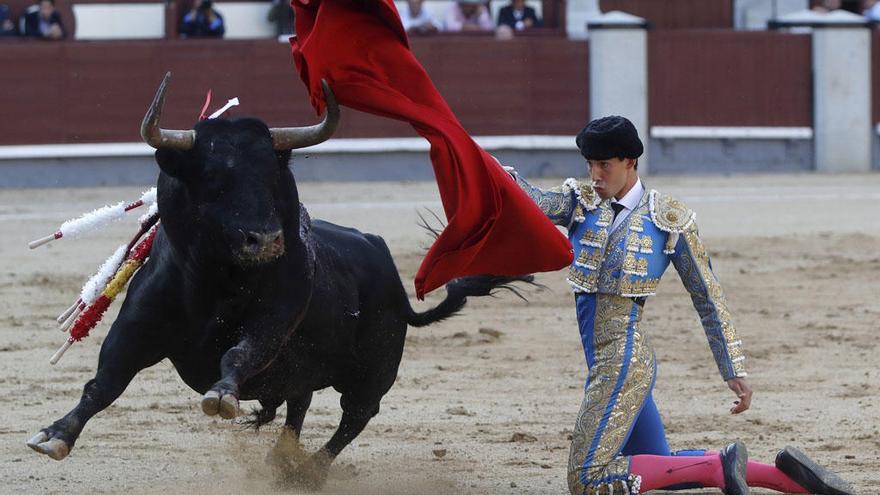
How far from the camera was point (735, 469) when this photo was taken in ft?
11.7

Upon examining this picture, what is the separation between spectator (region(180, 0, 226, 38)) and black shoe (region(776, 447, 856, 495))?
8.44 metres


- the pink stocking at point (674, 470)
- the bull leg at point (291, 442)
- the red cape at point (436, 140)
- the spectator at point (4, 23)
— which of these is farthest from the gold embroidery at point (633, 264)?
the spectator at point (4, 23)

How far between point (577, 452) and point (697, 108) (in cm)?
912

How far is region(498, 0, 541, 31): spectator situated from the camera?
12.2 metres

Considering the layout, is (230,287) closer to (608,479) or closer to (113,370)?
(113,370)

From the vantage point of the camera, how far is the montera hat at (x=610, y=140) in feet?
11.4

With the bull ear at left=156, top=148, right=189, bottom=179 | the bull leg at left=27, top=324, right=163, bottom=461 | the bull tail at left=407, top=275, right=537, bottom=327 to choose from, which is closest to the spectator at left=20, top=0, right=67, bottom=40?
the bull tail at left=407, top=275, right=537, bottom=327

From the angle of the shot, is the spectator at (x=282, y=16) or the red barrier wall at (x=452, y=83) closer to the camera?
the red barrier wall at (x=452, y=83)

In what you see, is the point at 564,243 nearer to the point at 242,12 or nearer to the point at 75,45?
the point at 75,45

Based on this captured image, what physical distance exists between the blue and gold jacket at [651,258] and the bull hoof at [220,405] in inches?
32.0

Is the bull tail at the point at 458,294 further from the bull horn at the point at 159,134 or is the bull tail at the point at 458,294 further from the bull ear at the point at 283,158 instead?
the bull horn at the point at 159,134

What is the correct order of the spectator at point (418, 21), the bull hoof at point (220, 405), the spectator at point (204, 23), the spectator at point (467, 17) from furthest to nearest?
the spectator at point (467, 17)
the spectator at point (418, 21)
the spectator at point (204, 23)
the bull hoof at point (220, 405)

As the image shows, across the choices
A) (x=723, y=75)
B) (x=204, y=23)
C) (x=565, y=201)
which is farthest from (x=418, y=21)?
(x=565, y=201)

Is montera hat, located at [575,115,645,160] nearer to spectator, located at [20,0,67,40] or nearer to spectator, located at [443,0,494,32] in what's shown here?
spectator, located at [20,0,67,40]
